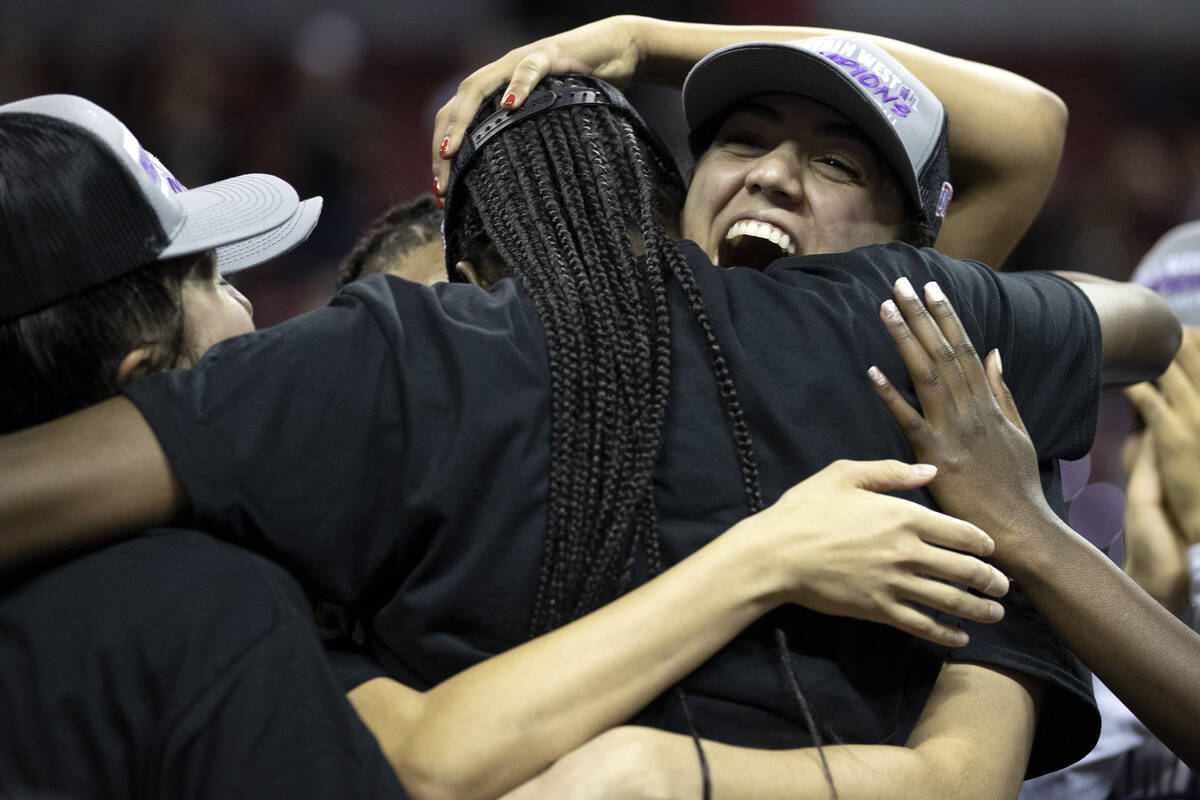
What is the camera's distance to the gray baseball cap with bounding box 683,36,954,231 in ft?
4.74

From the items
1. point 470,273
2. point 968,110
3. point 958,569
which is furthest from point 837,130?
point 958,569

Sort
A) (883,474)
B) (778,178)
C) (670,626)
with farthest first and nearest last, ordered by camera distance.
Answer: (778,178) → (883,474) → (670,626)

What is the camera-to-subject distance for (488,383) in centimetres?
107

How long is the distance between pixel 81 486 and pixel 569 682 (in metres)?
0.44

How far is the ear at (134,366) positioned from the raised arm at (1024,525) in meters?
0.72

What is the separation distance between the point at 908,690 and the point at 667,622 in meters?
0.36

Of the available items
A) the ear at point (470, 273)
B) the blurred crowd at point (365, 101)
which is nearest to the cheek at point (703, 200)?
the ear at point (470, 273)

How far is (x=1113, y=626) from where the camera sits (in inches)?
51.6

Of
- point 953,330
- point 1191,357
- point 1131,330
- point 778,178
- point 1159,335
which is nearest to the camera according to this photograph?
point 953,330

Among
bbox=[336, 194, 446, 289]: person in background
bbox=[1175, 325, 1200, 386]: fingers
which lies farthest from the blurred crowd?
bbox=[1175, 325, 1200, 386]: fingers

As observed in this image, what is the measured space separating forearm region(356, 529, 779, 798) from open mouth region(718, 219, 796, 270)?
53 centimetres

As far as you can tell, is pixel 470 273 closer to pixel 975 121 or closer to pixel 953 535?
pixel 953 535

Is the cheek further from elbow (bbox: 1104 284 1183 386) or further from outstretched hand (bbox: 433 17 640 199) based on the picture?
elbow (bbox: 1104 284 1183 386)

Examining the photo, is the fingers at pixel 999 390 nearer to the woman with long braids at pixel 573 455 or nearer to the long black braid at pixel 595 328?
the woman with long braids at pixel 573 455
